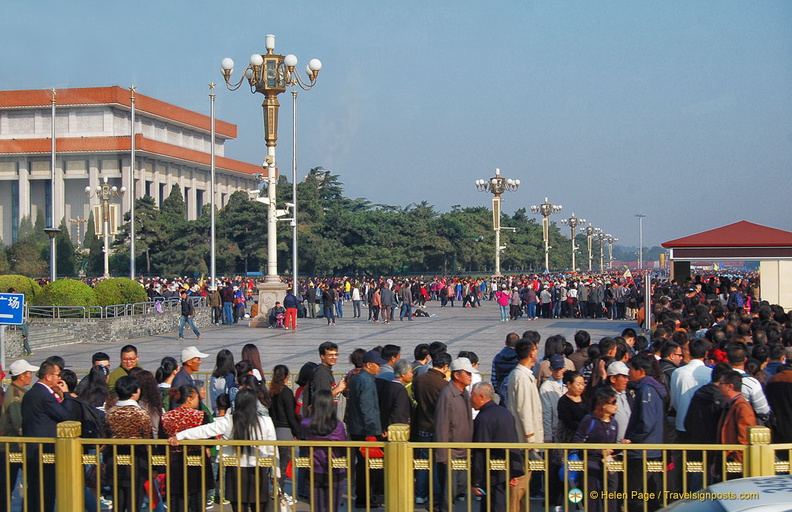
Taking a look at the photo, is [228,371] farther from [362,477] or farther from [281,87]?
[281,87]

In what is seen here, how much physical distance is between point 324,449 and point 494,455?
123 centimetres

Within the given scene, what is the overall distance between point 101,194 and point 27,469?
41092 millimetres

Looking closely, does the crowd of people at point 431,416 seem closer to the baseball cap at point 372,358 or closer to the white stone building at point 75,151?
the baseball cap at point 372,358

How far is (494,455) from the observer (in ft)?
20.3

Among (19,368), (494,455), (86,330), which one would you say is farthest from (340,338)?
(494,455)

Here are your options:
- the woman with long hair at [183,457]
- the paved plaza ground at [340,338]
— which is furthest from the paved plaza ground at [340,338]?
the woman with long hair at [183,457]

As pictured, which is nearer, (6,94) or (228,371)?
(228,371)

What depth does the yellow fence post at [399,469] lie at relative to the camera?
555 centimetres

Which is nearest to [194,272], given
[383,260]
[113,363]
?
[383,260]

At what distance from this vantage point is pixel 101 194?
4516 centimetres

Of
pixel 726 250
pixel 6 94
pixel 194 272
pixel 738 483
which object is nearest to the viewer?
pixel 738 483

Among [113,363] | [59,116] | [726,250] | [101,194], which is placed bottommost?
[113,363]

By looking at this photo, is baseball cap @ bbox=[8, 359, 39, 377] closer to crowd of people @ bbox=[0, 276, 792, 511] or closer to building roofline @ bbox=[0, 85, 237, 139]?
crowd of people @ bbox=[0, 276, 792, 511]

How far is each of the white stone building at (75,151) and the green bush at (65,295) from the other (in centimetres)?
5469
